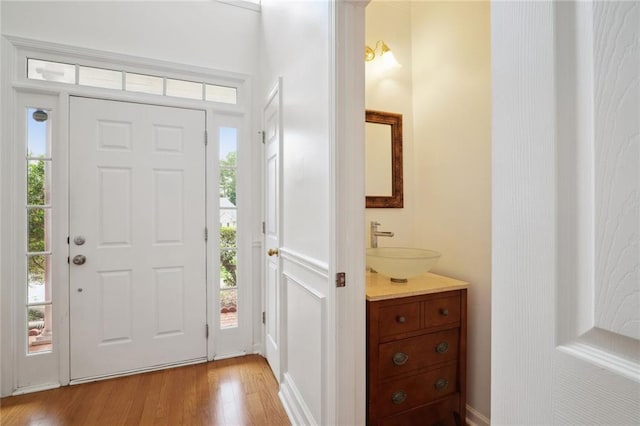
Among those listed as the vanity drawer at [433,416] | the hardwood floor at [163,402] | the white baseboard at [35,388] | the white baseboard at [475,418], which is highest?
the vanity drawer at [433,416]

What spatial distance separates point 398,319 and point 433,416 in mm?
636

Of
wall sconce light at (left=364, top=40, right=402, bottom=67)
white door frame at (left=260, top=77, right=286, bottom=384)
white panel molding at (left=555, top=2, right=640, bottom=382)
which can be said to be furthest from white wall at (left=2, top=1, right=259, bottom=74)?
white panel molding at (left=555, top=2, right=640, bottom=382)

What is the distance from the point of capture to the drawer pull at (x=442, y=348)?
1.61 metres

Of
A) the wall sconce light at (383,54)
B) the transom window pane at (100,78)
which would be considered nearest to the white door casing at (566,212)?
the wall sconce light at (383,54)

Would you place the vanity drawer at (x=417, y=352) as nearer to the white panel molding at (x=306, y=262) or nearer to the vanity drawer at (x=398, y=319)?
the vanity drawer at (x=398, y=319)

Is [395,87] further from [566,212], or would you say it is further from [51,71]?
→ [51,71]

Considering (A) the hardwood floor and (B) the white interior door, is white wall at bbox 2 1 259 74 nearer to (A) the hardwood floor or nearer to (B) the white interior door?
(B) the white interior door

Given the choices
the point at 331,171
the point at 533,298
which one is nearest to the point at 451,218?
the point at 331,171

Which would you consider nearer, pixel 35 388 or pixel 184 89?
pixel 35 388

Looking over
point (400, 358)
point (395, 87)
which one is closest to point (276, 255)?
point (400, 358)

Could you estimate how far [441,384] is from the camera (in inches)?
63.8

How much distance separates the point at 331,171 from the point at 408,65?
1444mm

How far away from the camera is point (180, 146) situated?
2.44 meters

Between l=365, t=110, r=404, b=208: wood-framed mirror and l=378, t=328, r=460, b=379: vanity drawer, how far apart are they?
89 cm
